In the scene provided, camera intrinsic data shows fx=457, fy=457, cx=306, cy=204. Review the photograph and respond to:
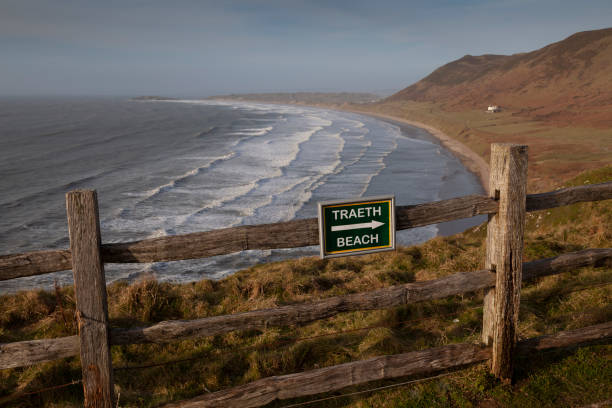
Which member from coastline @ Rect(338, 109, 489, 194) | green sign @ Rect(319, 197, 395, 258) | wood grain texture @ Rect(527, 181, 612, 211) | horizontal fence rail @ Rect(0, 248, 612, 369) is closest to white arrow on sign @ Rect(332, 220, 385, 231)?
green sign @ Rect(319, 197, 395, 258)

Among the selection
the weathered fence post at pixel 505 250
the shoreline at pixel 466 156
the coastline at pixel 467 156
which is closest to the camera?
the weathered fence post at pixel 505 250

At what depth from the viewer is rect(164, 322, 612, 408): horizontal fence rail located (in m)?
3.56

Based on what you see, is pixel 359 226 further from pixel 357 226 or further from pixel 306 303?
pixel 306 303

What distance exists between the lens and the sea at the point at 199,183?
1958 cm

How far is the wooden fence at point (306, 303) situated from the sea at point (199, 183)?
9.13m

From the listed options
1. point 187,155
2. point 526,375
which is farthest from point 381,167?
point 526,375

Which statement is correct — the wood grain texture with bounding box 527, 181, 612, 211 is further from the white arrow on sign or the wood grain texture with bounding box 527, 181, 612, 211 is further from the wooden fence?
the white arrow on sign

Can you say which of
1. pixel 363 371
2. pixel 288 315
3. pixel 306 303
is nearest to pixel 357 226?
pixel 306 303

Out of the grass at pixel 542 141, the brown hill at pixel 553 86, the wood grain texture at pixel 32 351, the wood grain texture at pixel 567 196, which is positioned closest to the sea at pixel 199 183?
the grass at pixel 542 141

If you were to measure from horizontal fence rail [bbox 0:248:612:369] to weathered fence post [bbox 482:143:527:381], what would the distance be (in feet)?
0.51

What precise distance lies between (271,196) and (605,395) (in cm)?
2318

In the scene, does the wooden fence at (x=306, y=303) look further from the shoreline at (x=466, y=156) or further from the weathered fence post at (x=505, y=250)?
the shoreline at (x=466, y=156)

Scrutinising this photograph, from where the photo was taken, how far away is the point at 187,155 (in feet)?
148

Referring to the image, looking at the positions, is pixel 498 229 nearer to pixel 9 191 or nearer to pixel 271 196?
pixel 271 196
